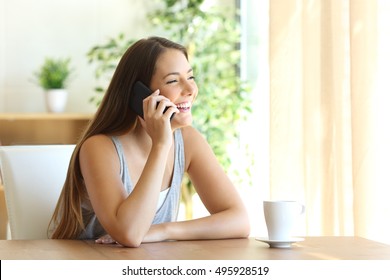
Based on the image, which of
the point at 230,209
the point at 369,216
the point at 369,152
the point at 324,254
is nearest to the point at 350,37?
the point at 369,152

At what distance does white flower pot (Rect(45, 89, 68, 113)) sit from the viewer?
15.3 feet

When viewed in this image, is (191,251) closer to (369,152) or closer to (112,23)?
(369,152)

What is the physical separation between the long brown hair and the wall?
8.87ft

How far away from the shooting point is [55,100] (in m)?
4.68

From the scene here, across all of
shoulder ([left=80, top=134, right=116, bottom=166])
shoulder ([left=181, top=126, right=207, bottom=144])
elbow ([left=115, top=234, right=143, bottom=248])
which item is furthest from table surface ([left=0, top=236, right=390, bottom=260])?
shoulder ([left=181, top=126, right=207, bottom=144])

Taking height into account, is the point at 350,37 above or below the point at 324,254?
above

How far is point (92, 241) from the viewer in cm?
192

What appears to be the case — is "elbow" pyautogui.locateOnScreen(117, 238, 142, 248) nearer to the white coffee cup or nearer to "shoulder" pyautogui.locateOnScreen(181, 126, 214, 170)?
the white coffee cup

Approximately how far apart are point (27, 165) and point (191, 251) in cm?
83

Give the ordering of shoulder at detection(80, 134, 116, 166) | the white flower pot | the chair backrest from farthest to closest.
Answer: the white flower pot
the chair backrest
shoulder at detection(80, 134, 116, 166)

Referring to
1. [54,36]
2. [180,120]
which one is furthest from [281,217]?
[54,36]

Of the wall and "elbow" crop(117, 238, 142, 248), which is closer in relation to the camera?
"elbow" crop(117, 238, 142, 248)

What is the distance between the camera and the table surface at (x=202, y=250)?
1.60 m

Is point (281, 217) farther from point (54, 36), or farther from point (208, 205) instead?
point (54, 36)
